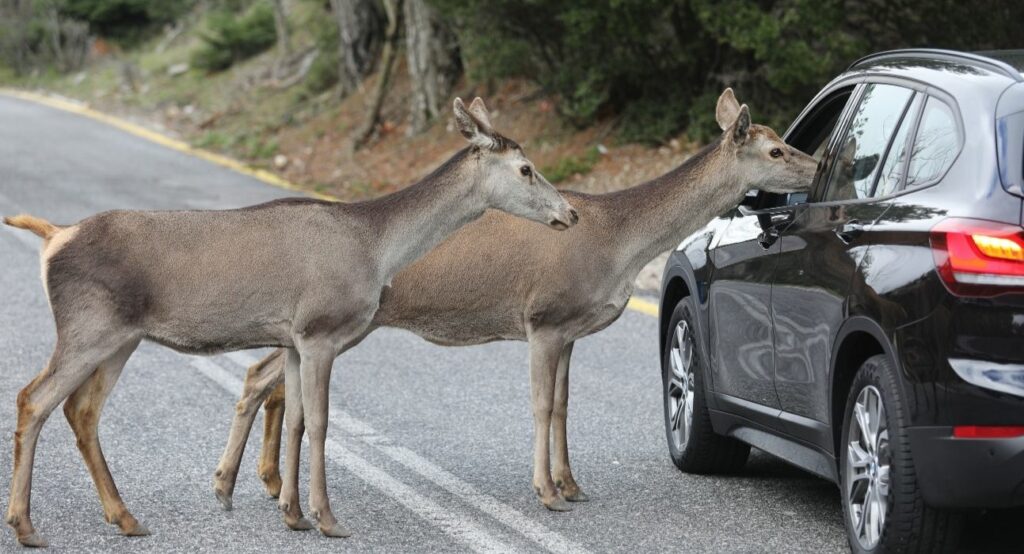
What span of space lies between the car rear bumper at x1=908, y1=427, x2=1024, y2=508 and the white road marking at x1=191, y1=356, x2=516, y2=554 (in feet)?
6.06

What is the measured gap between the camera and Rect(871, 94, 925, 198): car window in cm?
617

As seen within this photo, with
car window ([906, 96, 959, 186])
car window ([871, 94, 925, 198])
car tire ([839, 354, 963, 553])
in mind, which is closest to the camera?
car tire ([839, 354, 963, 553])

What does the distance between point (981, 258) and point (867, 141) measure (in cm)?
149

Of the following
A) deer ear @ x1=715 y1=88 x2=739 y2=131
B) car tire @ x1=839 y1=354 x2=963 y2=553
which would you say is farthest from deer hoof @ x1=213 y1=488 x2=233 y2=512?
deer ear @ x1=715 y1=88 x2=739 y2=131

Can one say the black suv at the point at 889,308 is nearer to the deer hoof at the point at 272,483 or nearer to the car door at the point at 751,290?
the car door at the point at 751,290

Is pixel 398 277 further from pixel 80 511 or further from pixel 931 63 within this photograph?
pixel 931 63

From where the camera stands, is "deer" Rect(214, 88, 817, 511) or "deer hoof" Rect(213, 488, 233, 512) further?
"deer" Rect(214, 88, 817, 511)

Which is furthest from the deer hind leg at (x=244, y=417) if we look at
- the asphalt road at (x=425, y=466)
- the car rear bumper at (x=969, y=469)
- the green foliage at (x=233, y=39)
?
the green foliage at (x=233, y=39)

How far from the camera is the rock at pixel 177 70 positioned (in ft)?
118

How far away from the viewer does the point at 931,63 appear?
6.47 m

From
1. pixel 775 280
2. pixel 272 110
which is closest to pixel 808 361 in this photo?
pixel 775 280

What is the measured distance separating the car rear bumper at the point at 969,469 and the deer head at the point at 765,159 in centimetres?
243

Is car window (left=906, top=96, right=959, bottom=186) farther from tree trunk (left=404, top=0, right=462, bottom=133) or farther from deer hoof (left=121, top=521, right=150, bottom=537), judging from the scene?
tree trunk (left=404, top=0, right=462, bottom=133)

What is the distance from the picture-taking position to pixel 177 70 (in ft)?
119
